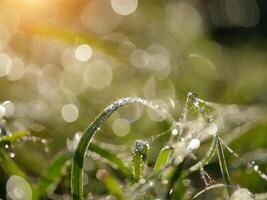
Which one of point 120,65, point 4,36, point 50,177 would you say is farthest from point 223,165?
point 4,36

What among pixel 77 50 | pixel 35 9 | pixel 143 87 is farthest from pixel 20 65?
pixel 35 9

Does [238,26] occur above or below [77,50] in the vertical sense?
below

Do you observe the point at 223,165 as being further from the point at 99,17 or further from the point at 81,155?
the point at 99,17

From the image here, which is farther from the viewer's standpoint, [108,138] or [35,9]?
[35,9]

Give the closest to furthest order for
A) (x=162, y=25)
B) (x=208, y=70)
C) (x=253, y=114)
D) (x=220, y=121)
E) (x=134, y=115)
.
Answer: (x=220, y=121) → (x=253, y=114) → (x=134, y=115) → (x=208, y=70) → (x=162, y=25)

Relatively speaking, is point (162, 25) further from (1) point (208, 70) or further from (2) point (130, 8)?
(1) point (208, 70)

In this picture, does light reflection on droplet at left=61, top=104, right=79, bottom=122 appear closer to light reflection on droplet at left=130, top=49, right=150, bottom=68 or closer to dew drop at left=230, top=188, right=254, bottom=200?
light reflection on droplet at left=130, top=49, right=150, bottom=68
